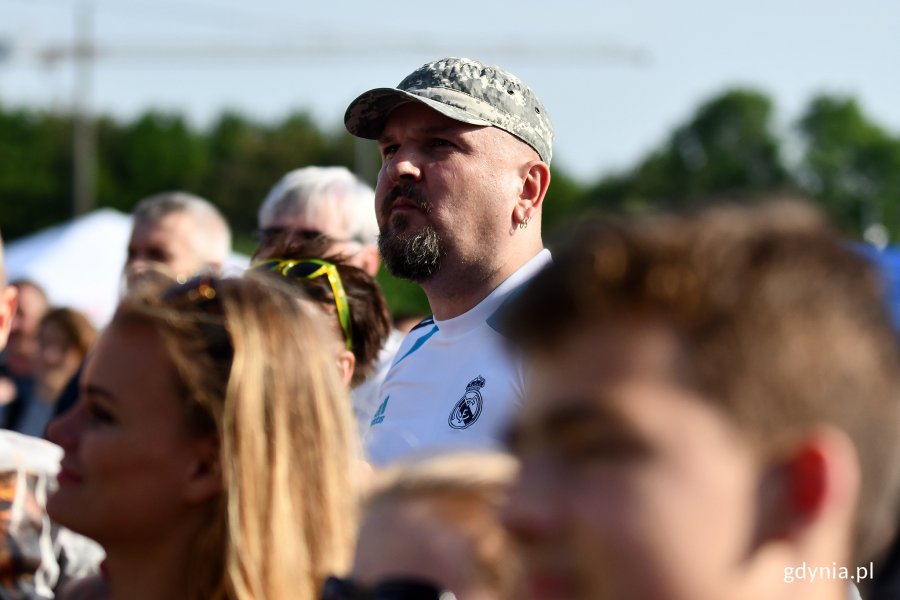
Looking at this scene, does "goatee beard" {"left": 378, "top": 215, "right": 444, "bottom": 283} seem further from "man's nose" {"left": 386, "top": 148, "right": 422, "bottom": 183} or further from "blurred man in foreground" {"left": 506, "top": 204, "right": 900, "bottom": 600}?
"blurred man in foreground" {"left": 506, "top": 204, "right": 900, "bottom": 600}

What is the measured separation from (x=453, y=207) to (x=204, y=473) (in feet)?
5.35

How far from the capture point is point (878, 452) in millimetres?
1255

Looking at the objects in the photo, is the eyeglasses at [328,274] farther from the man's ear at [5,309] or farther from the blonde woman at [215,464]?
the blonde woman at [215,464]

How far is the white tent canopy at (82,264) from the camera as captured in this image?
39.2ft

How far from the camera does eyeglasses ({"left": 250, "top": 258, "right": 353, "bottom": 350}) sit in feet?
11.9

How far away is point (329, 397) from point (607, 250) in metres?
0.97

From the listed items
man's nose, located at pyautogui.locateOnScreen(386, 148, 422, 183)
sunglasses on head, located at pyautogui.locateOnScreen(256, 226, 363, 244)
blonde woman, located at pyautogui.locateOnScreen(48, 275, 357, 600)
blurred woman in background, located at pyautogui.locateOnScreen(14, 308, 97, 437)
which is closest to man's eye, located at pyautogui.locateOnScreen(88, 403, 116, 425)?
blonde woman, located at pyautogui.locateOnScreen(48, 275, 357, 600)

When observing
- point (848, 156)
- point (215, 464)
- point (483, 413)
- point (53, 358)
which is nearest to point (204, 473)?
point (215, 464)

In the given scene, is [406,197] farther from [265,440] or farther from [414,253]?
[265,440]

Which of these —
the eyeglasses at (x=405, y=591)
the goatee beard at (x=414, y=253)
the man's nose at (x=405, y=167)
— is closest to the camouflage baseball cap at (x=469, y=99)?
the man's nose at (x=405, y=167)

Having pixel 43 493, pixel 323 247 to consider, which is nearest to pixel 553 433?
pixel 43 493

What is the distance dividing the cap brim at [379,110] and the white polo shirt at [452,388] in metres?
0.45

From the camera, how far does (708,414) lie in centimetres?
117

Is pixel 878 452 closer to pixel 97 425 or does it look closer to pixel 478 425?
pixel 97 425
